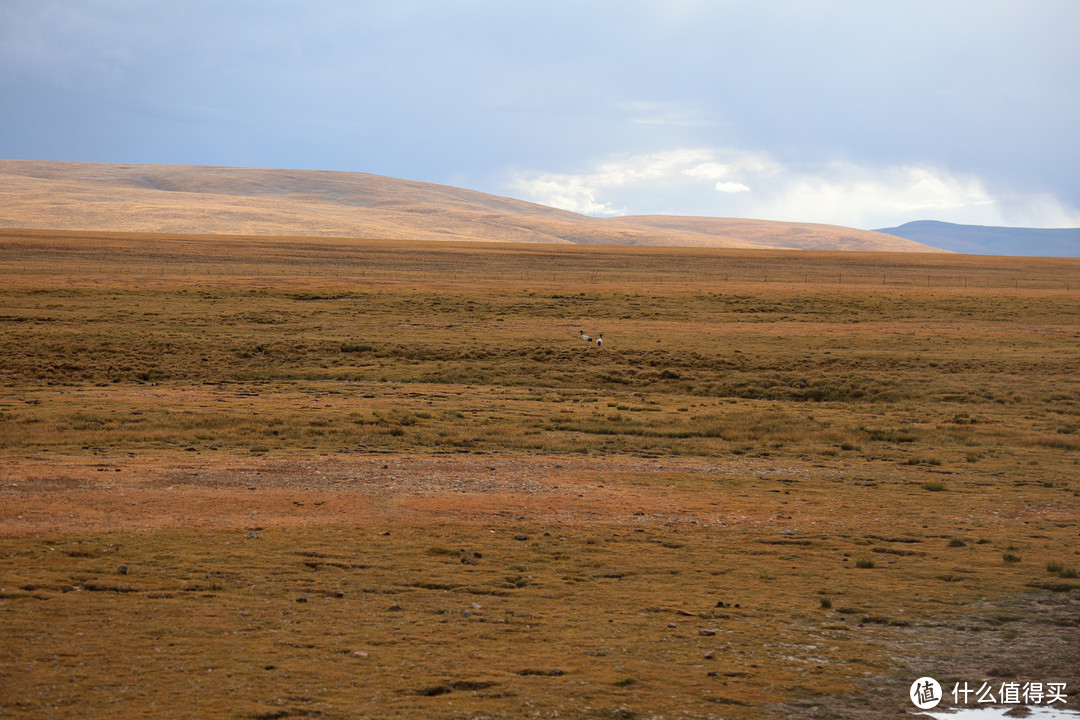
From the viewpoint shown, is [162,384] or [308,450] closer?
[308,450]

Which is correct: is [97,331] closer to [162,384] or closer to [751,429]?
[162,384]

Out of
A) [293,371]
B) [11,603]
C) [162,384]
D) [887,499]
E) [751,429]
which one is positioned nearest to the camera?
[11,603]

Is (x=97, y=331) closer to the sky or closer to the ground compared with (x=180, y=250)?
closer to the ground

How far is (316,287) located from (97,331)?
21871 millimetres

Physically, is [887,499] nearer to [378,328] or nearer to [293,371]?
[293,371]

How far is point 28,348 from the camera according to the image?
130 feet

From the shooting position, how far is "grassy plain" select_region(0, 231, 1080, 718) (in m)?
9.02

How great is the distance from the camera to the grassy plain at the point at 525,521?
9023 mm

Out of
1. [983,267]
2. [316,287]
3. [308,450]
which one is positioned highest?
[983,267]

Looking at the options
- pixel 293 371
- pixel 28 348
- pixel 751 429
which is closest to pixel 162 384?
pixel 293 371

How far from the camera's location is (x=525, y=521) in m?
15.8

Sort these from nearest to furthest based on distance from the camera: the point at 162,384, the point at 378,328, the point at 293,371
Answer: the point at 162,384 < the point at 293,371 < the point at 378,328

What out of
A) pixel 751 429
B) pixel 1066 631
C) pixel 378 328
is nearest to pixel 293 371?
pixel 378 328

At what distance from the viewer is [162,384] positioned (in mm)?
34188
